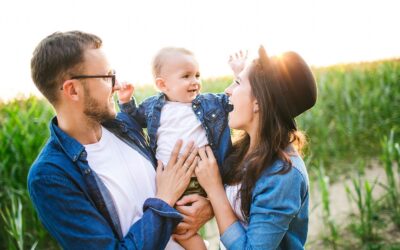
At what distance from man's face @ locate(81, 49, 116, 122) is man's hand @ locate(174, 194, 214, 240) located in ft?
1.88

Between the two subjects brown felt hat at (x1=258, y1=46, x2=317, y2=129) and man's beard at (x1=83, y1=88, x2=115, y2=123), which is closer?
brown felt hat at (x1=258, y1=46, x2=317, y2=129)

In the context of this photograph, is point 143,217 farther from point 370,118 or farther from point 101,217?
point 370,118

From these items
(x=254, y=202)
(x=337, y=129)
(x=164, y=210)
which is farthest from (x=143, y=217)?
(x=337, y=129)

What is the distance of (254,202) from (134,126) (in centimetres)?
87

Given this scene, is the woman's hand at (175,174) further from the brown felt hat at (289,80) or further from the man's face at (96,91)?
the brown felt hat at (289,80)

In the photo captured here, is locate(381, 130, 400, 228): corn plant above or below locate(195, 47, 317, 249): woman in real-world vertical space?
below

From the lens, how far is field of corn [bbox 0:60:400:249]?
3828mm

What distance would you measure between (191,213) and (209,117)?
22.4 inches

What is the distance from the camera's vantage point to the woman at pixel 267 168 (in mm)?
1772

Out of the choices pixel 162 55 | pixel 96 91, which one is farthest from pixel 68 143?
pixel 162 55

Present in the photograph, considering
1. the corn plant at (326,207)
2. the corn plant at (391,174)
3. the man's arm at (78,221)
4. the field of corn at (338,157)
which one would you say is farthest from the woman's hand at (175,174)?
the corn plant at (391,174)

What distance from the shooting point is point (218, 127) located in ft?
7.63

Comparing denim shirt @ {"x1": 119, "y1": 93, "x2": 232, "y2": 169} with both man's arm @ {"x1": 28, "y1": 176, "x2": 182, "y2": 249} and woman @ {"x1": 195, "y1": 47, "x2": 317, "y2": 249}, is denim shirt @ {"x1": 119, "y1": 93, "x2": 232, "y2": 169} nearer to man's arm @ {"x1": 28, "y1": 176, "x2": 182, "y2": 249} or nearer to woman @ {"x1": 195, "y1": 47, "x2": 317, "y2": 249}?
woman @ {"x1": 195, "y1": 47, "x2": 317, "y2": 249}

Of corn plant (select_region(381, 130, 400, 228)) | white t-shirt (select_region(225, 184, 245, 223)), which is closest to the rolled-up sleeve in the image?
white t-shirt (select_region(225, 184, 245, 223))
